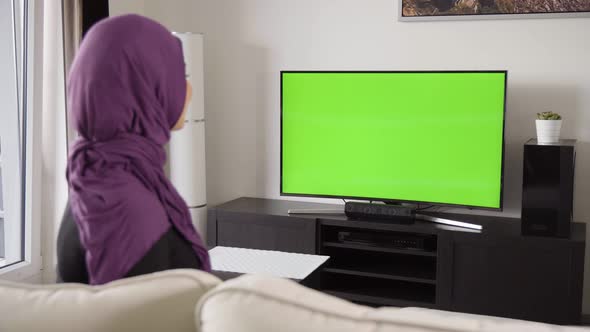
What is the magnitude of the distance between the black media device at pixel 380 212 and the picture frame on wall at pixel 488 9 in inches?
45.9

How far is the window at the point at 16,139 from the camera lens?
4051mm

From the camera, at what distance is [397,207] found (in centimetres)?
411

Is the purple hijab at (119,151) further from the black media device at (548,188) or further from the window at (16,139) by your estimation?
the window at (16,139)

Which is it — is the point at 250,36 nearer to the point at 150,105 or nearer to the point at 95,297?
the point at 150,105

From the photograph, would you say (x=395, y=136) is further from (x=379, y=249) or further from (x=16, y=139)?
(x=16, y=139)

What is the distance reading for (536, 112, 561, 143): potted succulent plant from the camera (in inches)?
147

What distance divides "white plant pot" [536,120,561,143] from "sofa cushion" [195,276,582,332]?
303 cm

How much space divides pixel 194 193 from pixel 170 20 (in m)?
1.30

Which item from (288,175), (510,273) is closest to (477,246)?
(510,273)

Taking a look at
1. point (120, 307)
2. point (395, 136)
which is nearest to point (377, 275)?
point (395, 136)

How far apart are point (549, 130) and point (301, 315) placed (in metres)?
3.17

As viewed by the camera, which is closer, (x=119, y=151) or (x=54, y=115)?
(x=119, y=151)

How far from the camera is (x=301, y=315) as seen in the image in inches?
35.3

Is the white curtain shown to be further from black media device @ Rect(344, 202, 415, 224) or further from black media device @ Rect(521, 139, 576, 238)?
black media device @ Rect(521, 139, 576, 238)
